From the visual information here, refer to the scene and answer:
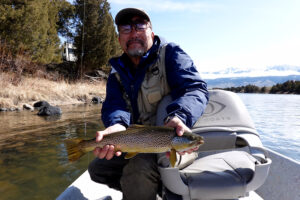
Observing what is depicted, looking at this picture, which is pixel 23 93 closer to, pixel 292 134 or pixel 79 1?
pixel 292 134

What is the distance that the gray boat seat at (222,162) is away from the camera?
2.09 metres

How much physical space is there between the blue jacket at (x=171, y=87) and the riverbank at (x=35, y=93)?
43.7 feet

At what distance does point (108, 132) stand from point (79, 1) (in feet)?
112

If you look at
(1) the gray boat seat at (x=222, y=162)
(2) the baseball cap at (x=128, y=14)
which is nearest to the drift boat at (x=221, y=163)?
(1) the gray boat seat at (x=222, y=162)

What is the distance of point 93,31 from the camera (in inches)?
1266

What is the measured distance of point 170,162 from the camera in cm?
217

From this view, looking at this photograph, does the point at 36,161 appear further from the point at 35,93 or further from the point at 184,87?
the point at 35,93

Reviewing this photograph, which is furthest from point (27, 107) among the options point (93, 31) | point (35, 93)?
point (93, 31)

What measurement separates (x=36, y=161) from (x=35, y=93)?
1249 cm

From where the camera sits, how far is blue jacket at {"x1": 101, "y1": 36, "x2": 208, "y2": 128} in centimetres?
242

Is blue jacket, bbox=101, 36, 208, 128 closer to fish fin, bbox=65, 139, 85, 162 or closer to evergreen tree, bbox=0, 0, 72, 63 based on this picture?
fish fin, bbox=65, 139, 85, 162

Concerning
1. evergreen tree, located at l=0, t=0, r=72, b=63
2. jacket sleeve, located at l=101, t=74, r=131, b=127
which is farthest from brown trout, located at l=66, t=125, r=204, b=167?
evergreen tree, located at l=0, t=0, r=72, b=63

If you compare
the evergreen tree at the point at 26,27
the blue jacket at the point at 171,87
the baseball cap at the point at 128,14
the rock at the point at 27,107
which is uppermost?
the evergreen tree at the point at 26,27

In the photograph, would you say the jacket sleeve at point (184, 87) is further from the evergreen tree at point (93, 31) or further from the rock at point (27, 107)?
the evergreen tree at point (93, 31)
